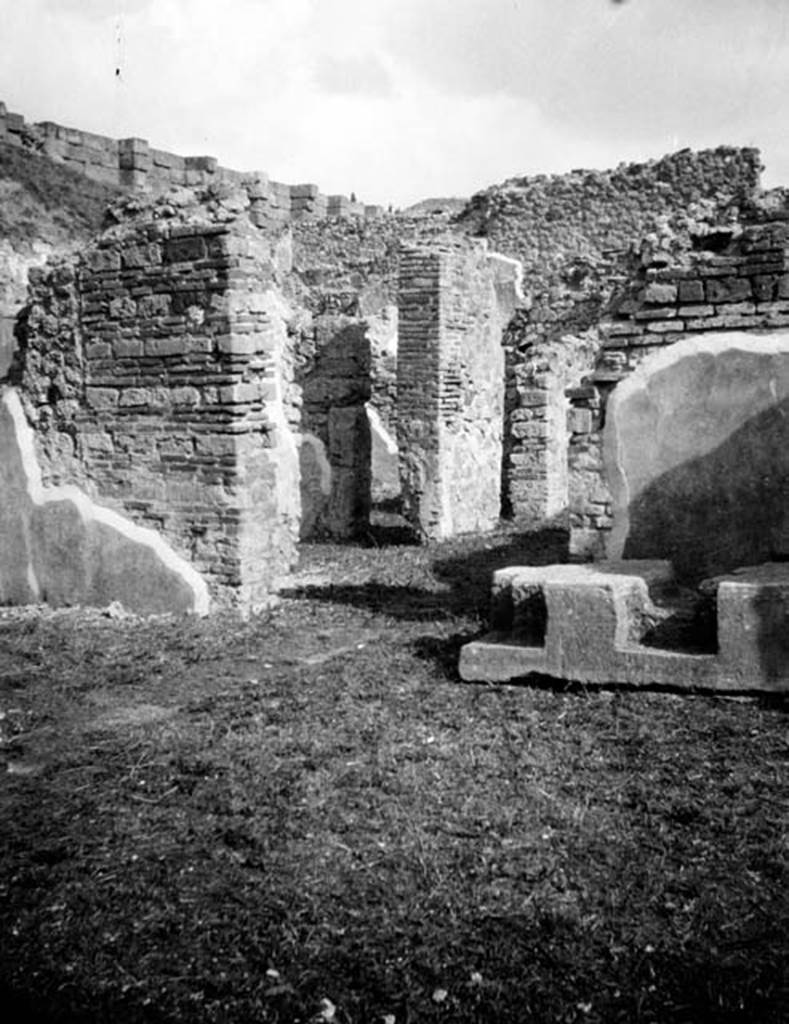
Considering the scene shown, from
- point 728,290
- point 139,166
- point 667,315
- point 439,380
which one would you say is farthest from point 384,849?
point 139,166

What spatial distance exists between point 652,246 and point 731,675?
3226mm

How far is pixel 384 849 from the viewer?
11.5ft

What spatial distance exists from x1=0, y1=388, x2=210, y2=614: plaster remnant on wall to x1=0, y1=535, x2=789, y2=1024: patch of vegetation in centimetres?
152

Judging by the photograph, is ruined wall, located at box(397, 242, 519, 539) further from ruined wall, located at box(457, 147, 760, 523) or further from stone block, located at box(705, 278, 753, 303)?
stone block, located at box(705, 278, 753, 303)

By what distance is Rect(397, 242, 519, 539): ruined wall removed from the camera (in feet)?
38.9

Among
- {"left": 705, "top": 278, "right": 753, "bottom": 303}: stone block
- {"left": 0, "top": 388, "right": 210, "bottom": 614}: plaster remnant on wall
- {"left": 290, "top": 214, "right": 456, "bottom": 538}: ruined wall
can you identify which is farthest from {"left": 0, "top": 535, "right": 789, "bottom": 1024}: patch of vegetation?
{"left": 290, "top": 214, "right": 456, "bottom": 538}: ruined wall

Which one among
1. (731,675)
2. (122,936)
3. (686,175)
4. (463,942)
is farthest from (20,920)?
(686,175)

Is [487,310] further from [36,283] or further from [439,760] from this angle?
[439,760]

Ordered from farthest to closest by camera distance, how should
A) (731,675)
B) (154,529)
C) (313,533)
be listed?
(313,533) → (154,529) → (731,675)

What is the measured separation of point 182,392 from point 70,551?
1527 millimetres

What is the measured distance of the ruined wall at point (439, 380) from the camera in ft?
38.9

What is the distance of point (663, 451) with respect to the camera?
6.34m

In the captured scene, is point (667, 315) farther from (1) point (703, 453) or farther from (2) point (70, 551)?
(2) point (70, 551)

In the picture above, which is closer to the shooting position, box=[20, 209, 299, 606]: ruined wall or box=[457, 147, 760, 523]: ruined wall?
box=[20, 209, 299, 606]: ruined wall
